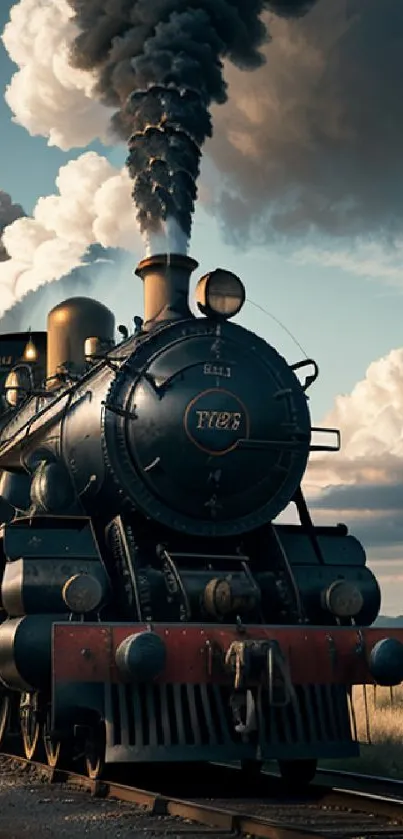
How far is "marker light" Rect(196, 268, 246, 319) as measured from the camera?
9469mm

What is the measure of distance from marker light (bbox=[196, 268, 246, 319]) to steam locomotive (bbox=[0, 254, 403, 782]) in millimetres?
14

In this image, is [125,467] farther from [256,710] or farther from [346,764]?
[346,764]

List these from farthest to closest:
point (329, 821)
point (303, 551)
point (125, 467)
Result: point (303, 551) → point (125, 467) → point (329, 821)

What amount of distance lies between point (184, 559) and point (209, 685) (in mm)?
1282

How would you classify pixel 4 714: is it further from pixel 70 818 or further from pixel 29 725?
pixel 70 818

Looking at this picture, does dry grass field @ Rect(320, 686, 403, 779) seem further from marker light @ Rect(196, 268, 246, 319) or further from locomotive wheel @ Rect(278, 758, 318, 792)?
marker light @ Rect(196, 268, 246, 319)

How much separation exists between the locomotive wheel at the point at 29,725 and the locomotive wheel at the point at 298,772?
2.02 m

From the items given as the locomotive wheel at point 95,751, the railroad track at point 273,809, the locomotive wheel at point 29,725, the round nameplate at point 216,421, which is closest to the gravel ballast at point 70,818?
the railroad track at point 273,809

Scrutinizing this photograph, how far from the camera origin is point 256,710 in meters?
8.16

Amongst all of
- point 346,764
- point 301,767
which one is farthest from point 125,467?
point 346,764

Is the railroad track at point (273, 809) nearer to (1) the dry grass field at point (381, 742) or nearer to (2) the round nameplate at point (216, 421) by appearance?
(1) the dry grass field at point (381, 742)

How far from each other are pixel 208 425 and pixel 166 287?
1.53 m

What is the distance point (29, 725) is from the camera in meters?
9.62

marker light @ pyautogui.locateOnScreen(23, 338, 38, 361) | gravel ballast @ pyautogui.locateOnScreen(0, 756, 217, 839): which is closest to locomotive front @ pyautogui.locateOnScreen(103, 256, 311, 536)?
gravel ballast @ pyautogui.locateOnScreen(0, 756, 217, 839)
